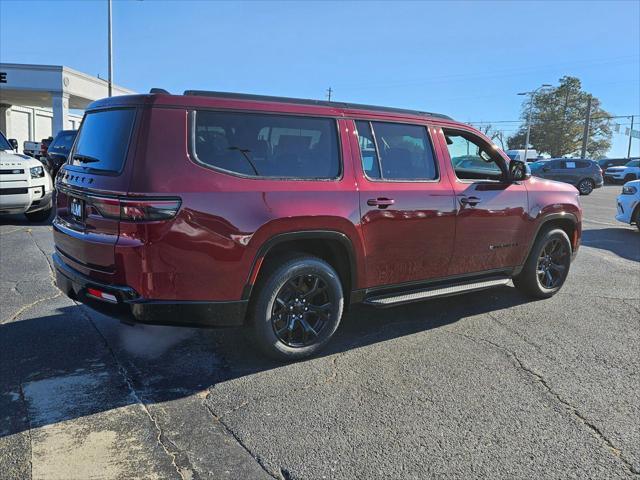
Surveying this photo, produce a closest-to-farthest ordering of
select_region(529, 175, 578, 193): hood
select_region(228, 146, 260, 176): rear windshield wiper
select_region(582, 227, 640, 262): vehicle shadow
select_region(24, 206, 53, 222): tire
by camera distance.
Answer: select_region(228, 146, 260, 176): rear windshield wiper < select_region(529, 175, 578, 193): hood < select_region(582, 227, 640, 262): vehicle shadow < select_region(24, 206, 53, 222): tire

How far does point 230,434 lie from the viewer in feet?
9.63

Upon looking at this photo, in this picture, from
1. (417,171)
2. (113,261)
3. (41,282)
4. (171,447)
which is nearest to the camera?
(171,447)

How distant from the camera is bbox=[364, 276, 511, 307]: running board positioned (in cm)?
421

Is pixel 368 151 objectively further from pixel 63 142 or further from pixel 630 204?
pixel 63 142

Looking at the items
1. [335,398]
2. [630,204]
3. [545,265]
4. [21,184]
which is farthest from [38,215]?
[630,204]

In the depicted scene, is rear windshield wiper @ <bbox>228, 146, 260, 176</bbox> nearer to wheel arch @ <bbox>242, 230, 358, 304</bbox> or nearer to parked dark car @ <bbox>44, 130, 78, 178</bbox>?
wheel arch @ <bbox>242, 230, 358, 304</bbox>

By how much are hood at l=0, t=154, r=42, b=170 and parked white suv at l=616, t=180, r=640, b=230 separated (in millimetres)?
11820

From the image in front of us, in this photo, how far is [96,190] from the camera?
3359 mm

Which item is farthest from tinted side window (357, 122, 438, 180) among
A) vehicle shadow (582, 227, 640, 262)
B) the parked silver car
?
the parked silver car

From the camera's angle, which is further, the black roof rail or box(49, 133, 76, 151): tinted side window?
box(49, 133, 76, 151): tinted side window

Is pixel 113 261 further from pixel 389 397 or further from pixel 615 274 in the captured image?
pixel 615 274

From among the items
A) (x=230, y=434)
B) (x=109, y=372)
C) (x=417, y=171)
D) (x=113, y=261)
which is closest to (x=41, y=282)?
(x=109, y=372)

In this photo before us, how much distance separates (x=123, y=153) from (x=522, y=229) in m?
3.83

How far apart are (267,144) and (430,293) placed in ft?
6.38
